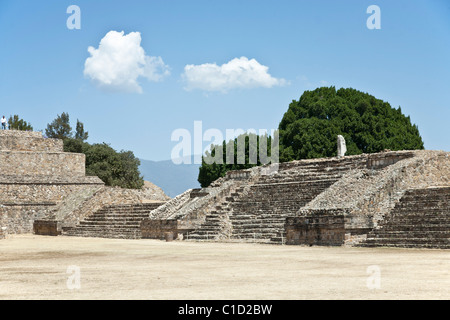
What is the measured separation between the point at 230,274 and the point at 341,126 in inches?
1426

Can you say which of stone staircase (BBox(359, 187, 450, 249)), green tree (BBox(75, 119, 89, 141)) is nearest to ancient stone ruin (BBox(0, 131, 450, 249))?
stone staircase (BBox(359, 187, 450, 249))

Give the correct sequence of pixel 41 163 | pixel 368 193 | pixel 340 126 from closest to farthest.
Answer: pixel 368 193
pixel 41 163
pixel 340 126

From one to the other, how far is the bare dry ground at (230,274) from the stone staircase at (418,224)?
2.94ft

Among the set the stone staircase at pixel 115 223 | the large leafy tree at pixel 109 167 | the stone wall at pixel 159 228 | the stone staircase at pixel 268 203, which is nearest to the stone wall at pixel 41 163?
the stone staircase at pixel 115 223

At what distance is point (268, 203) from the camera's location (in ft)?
85.7

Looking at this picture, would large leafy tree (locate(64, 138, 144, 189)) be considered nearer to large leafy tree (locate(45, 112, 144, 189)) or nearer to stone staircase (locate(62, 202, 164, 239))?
large leafy tree (locate(45, 112, 144, 189))

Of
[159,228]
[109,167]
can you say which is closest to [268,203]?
[159,228]

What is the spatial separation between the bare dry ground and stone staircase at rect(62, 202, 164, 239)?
11688 millimetres

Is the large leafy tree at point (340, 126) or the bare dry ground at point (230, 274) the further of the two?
the large leafy tree at point (340, 126)

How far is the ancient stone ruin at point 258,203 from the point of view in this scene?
791 inches

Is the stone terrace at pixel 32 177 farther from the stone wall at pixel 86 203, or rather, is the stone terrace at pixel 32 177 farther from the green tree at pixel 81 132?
the green tree at pixel 81 132

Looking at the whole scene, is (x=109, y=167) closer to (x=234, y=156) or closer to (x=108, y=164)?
(x=108, y=164)

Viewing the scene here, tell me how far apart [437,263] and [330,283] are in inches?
170
